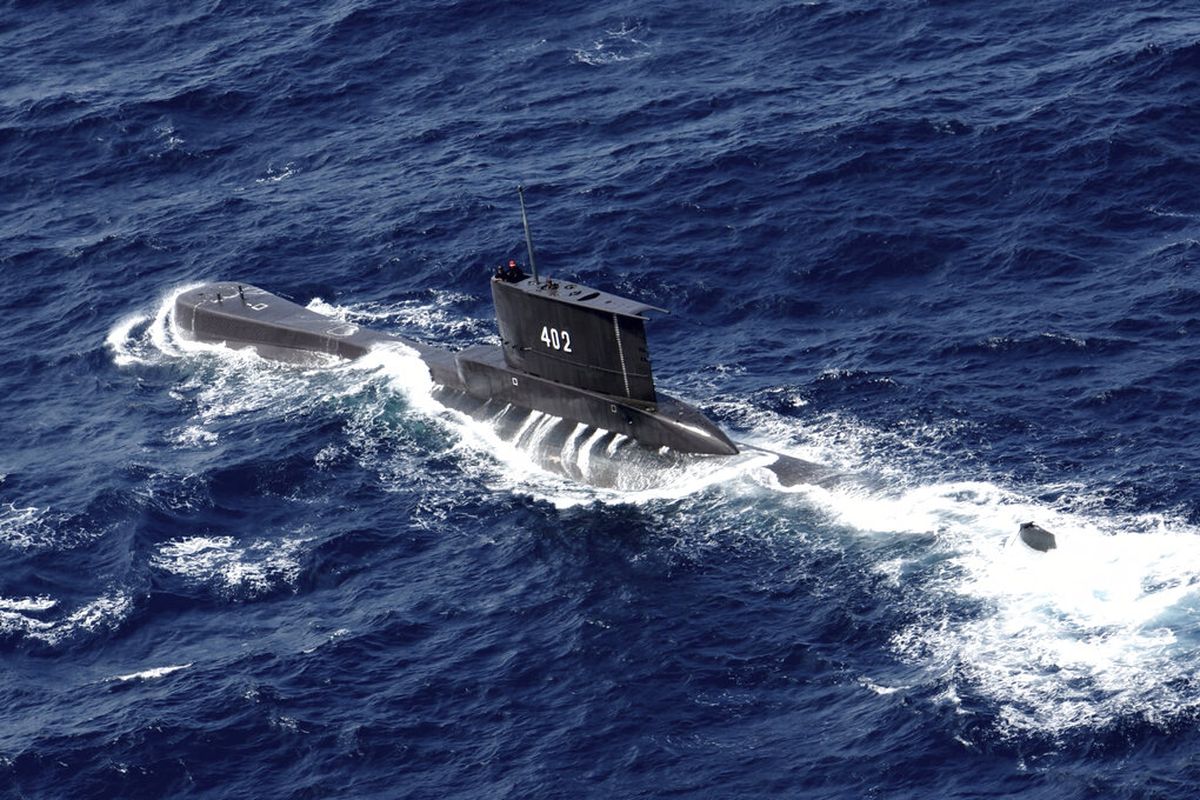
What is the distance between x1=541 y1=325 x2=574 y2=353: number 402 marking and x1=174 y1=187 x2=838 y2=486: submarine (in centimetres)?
3

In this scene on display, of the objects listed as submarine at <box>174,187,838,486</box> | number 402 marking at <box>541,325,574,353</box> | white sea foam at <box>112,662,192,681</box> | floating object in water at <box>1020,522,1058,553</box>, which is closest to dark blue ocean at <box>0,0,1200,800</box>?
white sea foam at <box>112,662,192,681</box>

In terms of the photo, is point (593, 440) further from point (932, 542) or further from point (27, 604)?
point (27, 604)

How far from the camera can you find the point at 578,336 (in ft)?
215

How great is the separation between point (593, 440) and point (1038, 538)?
17147 mm

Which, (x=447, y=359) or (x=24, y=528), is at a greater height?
(x=447, y=359)

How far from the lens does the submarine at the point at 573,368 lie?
63844mm

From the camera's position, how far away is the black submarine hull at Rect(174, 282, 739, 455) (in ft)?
214

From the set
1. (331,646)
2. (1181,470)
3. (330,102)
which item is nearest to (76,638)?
(331,646)

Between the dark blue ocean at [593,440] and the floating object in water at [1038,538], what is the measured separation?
644 mm

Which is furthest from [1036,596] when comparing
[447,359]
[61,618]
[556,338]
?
[61,618]

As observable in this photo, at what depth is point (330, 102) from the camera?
96.1 metres

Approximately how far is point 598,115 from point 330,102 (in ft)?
49.3

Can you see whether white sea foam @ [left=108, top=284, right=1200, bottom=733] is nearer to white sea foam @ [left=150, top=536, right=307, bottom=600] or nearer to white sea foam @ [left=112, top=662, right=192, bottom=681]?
white sea foam @ [left=150, top=536, right=307, bottom=600]

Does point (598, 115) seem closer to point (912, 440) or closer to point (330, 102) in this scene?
point (330, 102)
